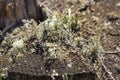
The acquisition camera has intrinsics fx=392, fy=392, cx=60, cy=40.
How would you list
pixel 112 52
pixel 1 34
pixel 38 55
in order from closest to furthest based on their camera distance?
pixel 38 55
pixel 112 52
pixel 1 34

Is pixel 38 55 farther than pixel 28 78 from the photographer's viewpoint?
Yes

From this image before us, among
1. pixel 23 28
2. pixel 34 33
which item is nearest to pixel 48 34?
pixel 34 33

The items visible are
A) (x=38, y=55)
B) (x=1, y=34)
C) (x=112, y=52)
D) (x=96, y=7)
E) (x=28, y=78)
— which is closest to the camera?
(x=28, y=78)

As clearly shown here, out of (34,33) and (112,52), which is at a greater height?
(34,33)

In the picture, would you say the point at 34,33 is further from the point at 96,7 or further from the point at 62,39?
the point at 96,7

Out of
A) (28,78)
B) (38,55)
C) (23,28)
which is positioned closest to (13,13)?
(23,28)

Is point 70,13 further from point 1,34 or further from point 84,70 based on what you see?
Answer: point 84,70
